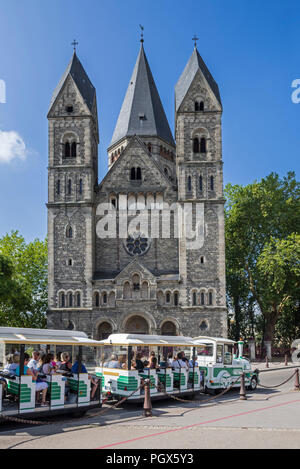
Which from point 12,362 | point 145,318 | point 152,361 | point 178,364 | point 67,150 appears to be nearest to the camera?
point 12,362

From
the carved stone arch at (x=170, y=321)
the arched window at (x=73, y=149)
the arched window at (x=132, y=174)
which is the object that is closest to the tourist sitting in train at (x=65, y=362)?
the carved stone arch at (x=170, y=321)

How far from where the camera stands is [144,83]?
53312mm

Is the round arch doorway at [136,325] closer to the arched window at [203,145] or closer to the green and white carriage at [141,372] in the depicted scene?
the arched window at [203,145]

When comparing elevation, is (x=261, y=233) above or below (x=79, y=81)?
below

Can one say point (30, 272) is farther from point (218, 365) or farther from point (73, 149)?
point (218, 365)

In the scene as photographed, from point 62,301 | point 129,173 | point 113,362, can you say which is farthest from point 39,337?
point 129,173

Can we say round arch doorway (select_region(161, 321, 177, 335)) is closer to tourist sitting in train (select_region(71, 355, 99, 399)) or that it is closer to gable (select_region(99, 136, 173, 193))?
gable (select_region(99, 136, 173, 193))

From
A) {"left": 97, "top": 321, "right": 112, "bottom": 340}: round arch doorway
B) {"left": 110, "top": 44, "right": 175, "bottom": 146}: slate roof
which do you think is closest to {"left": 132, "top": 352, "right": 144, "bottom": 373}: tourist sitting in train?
{"left": 97, "top": 321, "right": 112, "bottom": 340}: round arch doorway

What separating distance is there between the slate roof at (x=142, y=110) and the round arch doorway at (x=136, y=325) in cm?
2091

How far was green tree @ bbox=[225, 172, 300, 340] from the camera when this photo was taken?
139 feet

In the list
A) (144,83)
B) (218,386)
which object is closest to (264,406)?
(218,386)

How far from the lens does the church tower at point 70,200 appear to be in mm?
37438

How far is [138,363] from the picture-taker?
1558 cm

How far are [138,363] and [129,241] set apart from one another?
78.8 ft
